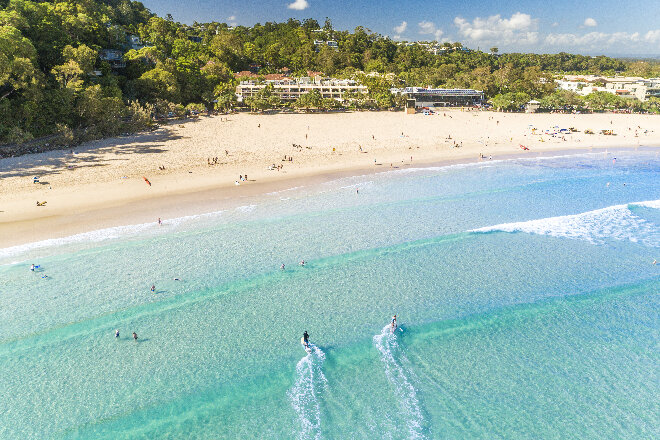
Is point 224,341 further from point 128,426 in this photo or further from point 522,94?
point 522,94

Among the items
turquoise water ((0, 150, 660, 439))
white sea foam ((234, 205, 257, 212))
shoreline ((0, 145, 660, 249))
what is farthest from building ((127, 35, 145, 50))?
turquoise water ((0, 150, 660, 439))

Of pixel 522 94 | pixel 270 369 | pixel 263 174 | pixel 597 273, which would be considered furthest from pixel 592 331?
pixel 522 94


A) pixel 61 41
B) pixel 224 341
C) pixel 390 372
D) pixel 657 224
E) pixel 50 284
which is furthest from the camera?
pixel 61 41

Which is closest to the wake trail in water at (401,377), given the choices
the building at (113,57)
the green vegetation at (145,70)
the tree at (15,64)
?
the green vegetation at (145,70)

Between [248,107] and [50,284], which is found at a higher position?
[248,107]

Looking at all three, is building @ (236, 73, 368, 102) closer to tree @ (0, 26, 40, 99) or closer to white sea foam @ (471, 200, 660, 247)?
tree @ (0, 26, 40, 99)

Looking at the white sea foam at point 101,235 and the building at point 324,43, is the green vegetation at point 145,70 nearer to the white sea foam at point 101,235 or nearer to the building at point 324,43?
the building at point 324,43
